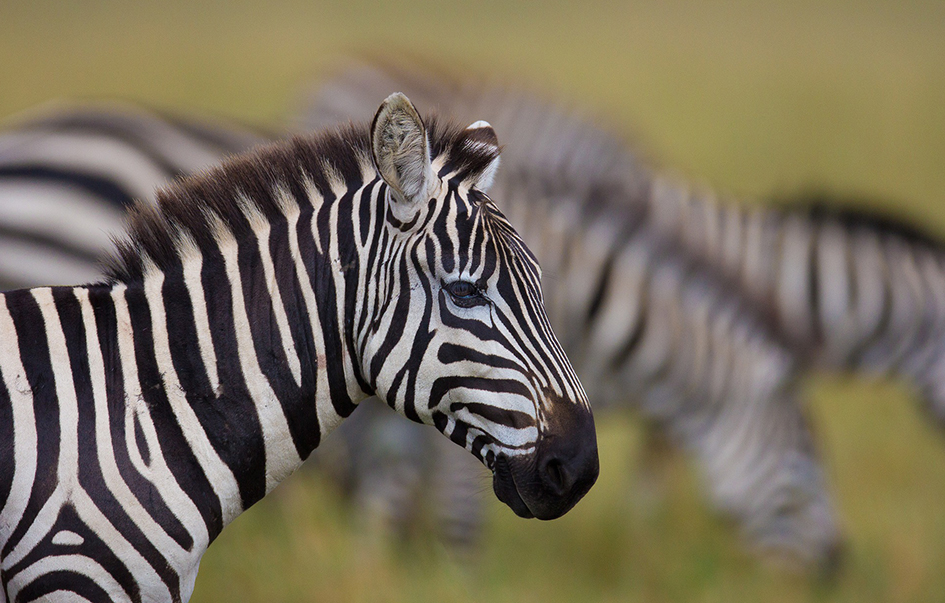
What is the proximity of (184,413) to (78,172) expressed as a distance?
3854 mm

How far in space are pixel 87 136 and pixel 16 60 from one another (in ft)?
46.0

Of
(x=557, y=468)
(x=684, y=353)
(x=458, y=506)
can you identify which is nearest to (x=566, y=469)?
(x=557, y=468)

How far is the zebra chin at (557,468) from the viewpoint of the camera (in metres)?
2.25

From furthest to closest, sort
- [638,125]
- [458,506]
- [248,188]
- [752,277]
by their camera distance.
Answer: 1. [638,125]
2. [752,277]
3. [458,506]
4. [248,188]

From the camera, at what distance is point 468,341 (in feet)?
7.56

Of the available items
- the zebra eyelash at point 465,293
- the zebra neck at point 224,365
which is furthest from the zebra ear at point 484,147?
the zebra neck at point 224,365

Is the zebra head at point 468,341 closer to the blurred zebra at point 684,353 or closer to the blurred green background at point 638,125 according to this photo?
the blurred green background at point 638,125

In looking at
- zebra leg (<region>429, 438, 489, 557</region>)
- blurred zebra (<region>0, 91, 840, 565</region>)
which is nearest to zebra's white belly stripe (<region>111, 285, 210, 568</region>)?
blurred zebra (<region>0, 91, 840, 565</region>)

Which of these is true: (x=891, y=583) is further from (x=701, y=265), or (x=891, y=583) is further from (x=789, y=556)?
(x=701, y=265)

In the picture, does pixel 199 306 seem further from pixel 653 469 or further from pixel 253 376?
pixel 653 469

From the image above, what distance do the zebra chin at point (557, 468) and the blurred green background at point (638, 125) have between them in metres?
2.42

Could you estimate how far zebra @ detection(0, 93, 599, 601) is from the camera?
2.26m

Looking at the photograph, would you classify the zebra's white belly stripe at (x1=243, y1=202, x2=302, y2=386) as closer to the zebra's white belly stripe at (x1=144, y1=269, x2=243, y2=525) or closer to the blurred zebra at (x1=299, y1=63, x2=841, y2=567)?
the zebra's white belly stripe at (x1=144, y1=269, x2=243, y2=525)

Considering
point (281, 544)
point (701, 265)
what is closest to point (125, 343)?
point (281, 544)
